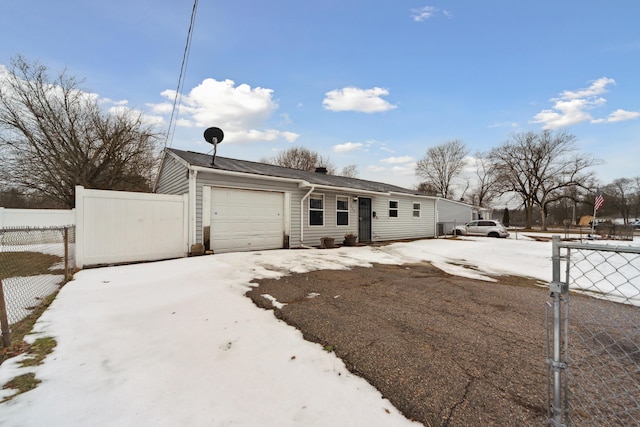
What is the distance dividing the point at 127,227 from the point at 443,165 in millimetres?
36724

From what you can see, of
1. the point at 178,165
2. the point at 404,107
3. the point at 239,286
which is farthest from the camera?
the point at 404,107

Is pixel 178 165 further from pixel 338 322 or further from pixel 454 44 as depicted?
pixel 454 44

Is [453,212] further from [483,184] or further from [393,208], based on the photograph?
[483,184]

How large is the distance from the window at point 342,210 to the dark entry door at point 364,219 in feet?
2.70

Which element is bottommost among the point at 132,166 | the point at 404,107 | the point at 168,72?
the point at 132,166

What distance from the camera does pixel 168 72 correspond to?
312 inches

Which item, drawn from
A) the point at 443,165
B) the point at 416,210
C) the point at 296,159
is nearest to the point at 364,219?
the point at 416,210

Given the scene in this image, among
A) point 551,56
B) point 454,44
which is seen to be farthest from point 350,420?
point 551,56

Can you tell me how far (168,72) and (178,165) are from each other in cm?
280

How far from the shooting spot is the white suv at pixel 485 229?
58.6 ft

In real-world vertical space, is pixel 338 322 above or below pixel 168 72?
below

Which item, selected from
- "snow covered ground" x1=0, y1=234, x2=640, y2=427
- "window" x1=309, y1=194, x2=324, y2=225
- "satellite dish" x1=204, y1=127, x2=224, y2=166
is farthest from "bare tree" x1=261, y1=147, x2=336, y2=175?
"snow covered ground" x1=0, y1=234, x2=640, y2=427

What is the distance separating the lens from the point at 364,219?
12453 mm

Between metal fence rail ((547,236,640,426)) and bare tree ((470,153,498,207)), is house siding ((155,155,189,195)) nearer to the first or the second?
metal fence rail ((547,236,640,426))
